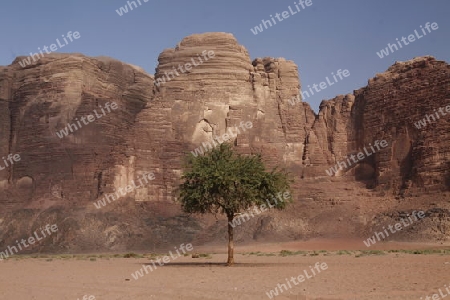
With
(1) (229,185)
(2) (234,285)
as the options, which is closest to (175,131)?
(1) (229,185)

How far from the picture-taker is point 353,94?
8475 centimetres

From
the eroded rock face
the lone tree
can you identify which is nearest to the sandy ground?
the lone tree

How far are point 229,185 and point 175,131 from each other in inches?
1854

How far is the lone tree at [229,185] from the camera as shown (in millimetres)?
34312

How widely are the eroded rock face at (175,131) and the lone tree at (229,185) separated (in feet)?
108

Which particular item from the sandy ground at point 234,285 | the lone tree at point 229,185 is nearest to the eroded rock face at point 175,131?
the lone tree at point 229,185

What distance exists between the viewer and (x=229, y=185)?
112 ft

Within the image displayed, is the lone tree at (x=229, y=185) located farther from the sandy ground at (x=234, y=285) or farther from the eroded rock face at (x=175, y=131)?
the eroded rock face at (x=175, y=131)

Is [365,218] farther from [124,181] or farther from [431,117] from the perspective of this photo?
[124,181]

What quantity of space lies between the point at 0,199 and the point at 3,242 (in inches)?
406

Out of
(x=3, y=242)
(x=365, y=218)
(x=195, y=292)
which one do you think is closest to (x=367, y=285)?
(x=195, y=292)

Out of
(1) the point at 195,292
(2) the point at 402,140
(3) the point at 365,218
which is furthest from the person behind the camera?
(2) the point at 402,140

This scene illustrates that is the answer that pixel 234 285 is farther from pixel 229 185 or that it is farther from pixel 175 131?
pixel 175 131

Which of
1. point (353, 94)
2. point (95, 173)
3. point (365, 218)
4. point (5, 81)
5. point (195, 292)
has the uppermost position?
point (5, 81)
